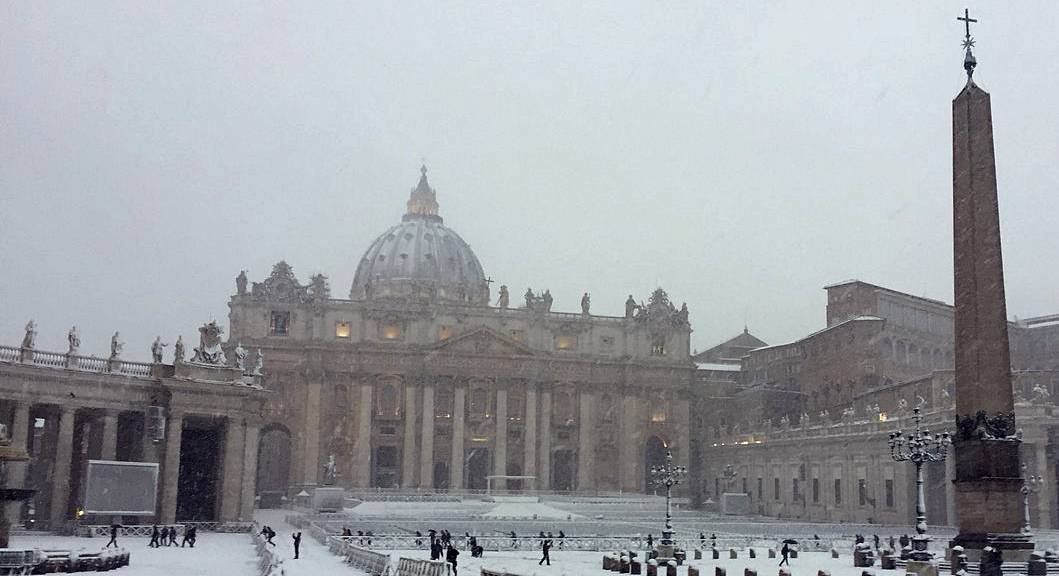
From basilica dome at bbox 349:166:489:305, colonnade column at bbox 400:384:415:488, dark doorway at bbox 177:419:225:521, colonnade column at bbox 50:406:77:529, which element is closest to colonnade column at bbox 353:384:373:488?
colonnade column at bbox 400:384:415:488

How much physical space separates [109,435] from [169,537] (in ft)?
23.3

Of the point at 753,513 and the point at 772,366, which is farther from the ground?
the point at 772,366

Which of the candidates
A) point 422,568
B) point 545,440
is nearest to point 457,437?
point 545,440

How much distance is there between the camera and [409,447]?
303 ft

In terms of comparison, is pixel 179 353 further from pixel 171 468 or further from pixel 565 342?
pixel 565 342

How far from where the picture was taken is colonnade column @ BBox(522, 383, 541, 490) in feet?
309

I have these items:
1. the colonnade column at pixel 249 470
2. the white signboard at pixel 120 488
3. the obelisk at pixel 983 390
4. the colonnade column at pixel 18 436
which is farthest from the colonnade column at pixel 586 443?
the obelisk at pixel 983 390

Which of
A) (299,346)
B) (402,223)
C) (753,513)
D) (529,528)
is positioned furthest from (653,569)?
(402,223)

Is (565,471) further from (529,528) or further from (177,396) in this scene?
(177,396)

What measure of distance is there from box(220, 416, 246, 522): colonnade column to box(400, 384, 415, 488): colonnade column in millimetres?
39614

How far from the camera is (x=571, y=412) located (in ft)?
320

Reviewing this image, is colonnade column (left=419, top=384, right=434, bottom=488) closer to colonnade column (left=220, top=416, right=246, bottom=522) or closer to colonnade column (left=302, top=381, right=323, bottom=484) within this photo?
colonnade column (left=302, top=381, right=323, bottom=484)

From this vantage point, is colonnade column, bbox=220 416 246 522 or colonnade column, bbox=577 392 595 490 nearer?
colonnade column, bbox=220 416 246 522

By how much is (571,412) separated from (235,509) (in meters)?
49.5
